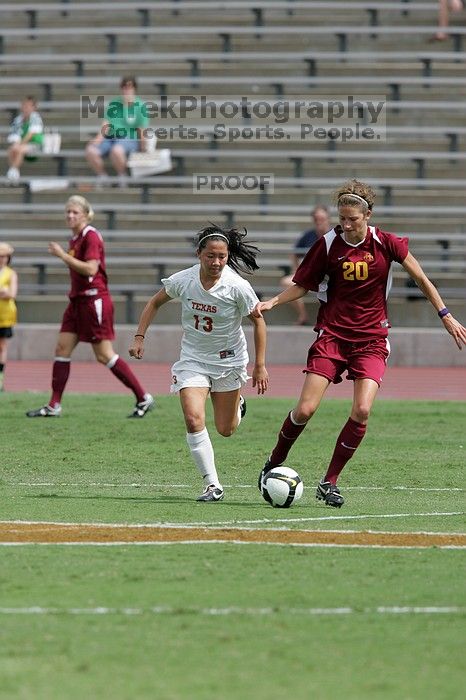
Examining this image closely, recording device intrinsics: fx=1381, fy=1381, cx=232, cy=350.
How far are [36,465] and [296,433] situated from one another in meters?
2.87

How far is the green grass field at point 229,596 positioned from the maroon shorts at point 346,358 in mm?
885

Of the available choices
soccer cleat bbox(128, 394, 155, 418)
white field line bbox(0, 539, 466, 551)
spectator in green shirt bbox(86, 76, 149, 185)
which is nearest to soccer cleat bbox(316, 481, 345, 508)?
white field line bbox(0, 539, 466, 551)

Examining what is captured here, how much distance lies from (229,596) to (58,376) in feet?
29.0

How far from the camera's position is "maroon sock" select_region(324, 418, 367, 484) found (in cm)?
924

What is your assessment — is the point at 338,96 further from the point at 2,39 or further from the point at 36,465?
the point at 36,465

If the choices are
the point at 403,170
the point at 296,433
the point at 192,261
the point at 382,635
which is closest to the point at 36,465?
the point at 296,433

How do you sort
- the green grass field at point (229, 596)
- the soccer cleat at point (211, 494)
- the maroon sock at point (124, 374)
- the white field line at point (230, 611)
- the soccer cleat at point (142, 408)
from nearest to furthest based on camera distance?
the green grass field at point (229, 596), the white field line at point (230, 611), the soccer cleat at point (211, 494), the maroon sock at point (124, 374), the soccer cleat at point (142, 408)

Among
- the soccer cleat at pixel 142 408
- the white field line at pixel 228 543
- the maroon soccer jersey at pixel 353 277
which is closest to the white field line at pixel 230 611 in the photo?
the white field line at pixel 228 543

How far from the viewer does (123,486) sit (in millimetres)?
10203

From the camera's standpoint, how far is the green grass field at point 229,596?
4.88 meters

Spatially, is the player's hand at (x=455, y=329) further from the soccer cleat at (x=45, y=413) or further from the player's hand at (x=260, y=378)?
the soccer cleat at (x=45, y=413)

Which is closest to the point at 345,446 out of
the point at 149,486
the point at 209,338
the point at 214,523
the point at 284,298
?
the point at 284,298

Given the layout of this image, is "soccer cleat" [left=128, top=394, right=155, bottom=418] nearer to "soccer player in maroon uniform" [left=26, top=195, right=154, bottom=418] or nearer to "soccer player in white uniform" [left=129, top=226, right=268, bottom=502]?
"soccer player in maroon uniform" [left=26, top=195, right=154, bottom=418]

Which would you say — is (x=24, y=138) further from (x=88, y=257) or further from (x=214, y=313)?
(x=214, y=313)
